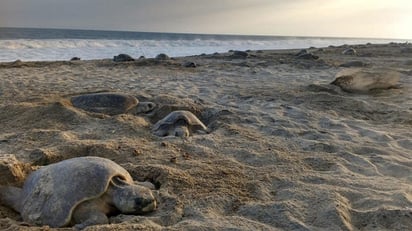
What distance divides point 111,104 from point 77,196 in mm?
2755

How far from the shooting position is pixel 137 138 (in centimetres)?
414

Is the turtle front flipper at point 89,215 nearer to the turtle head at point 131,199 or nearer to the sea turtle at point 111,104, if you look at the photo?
the turtle head at point 131,199

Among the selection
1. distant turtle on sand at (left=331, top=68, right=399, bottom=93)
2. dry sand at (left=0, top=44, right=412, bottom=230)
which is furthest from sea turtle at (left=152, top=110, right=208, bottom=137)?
distant turtle on sand at (left=331, top=68, right=399, bottom=93)

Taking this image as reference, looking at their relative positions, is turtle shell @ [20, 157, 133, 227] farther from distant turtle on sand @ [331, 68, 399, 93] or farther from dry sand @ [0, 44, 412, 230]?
distant turtle on sand @ [331, 68, 399, 93]

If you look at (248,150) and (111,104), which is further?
(111,104)

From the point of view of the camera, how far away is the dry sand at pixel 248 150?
2584 millimetres

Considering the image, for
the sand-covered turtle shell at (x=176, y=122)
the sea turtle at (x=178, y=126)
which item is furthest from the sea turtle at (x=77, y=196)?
the sand-covered turtle shell at (x=176, y=122)

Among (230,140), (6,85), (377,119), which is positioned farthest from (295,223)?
(6,85)

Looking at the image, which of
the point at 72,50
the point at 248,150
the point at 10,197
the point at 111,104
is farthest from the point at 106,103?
the point at 72,50

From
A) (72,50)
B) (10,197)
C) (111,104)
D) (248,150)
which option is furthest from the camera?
(72,50)

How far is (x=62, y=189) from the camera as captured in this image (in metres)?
2.50

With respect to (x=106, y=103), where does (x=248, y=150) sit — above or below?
below

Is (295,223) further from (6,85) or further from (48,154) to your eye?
(6,85)

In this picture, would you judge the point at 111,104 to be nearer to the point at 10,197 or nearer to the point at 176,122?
the point at 176,122
